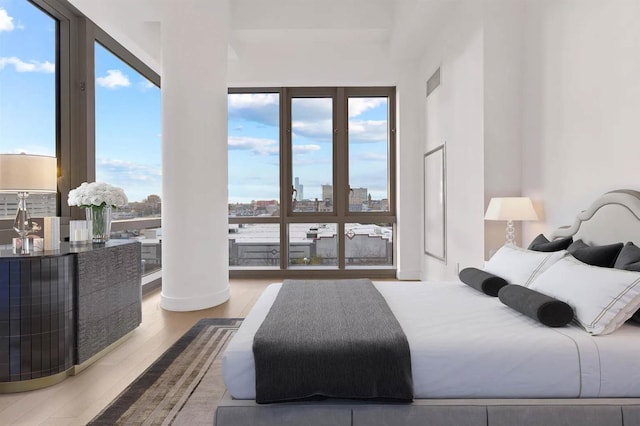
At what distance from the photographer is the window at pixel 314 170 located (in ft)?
18.9

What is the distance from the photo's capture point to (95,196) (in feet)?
9.52

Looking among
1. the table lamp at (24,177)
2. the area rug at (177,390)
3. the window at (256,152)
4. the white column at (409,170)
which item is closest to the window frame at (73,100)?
the table lamp at (24,177)

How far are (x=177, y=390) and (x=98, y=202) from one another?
152cm

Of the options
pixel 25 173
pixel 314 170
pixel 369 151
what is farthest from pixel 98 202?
pixel 369 151

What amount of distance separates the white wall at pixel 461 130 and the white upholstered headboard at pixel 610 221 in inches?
35.6

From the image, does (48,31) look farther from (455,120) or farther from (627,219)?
(627,219)

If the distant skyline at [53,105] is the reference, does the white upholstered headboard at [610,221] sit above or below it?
below

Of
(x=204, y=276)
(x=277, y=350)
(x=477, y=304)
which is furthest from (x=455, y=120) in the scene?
(x=277, y=350)

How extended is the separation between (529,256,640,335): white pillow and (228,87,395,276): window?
383 centimetres

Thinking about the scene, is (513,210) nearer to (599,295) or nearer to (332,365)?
(599,295)

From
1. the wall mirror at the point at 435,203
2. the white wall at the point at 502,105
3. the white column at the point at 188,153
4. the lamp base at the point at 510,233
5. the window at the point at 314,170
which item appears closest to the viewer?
the lamp base at the point at 510,233

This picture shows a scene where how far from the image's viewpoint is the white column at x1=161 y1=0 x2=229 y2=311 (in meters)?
3.94

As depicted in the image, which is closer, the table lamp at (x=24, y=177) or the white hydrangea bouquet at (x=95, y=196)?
the table lamp at (x=24, y=177)

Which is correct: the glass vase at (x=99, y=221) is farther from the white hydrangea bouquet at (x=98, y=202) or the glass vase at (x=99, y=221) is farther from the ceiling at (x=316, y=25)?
the ceiling at (x=316, y=25)
